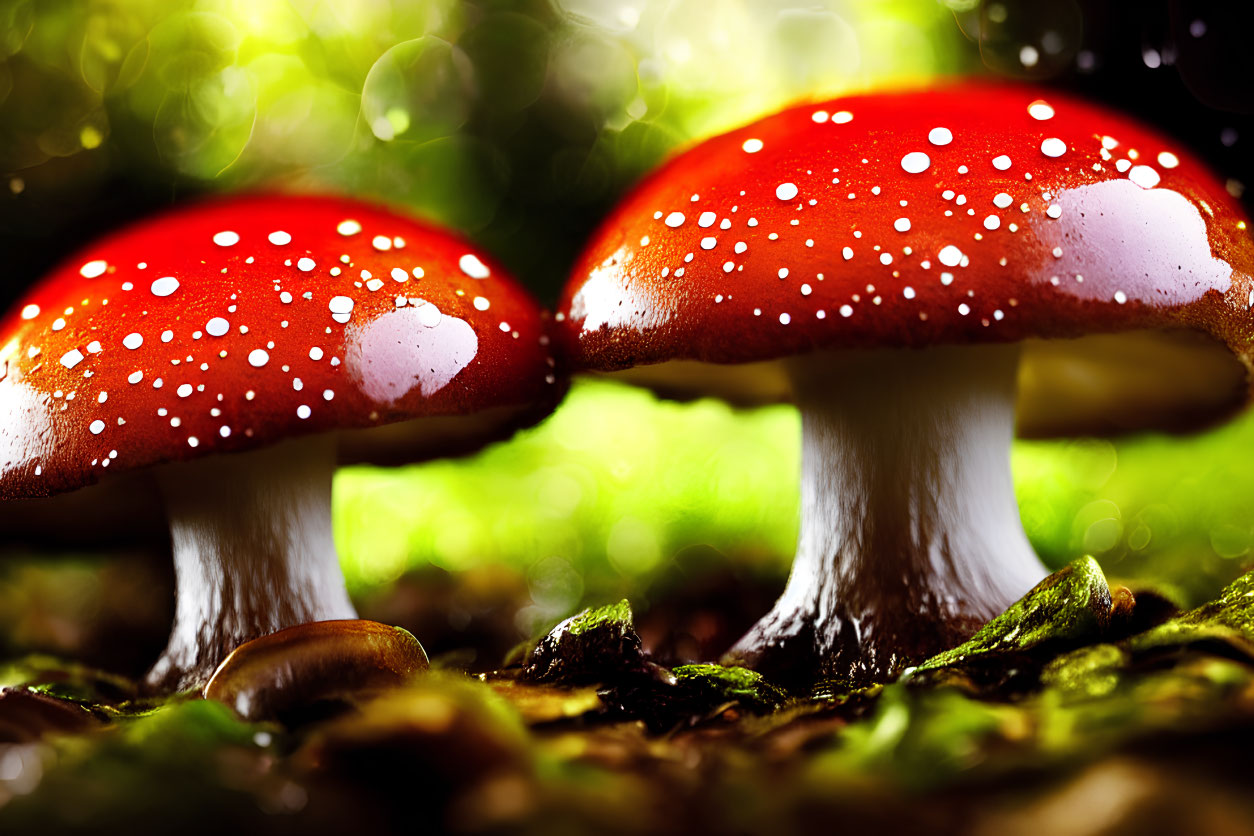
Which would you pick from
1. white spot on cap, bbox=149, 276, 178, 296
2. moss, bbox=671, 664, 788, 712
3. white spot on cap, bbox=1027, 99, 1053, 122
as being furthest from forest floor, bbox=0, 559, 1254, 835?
white spot on cap, bbox=1027, 99, 1053, 122

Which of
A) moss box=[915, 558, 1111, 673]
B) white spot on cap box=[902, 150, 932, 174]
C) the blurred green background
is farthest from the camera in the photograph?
the blurred green background

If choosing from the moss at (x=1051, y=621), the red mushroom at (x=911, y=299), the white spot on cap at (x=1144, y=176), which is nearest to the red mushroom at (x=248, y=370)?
the red mushroom at (x=911, y=299)

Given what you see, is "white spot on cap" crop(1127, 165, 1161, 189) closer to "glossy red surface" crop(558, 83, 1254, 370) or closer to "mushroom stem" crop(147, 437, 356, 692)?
"glossy red surface" crop(558, 83, 1254, 370)

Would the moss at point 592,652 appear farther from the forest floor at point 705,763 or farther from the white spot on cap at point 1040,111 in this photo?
the white spot on cap at point 1040,111

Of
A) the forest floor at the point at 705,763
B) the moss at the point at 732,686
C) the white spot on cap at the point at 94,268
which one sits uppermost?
the white spot on cap at the point at 94,268

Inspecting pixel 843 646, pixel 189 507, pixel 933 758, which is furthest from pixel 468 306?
pixel 933 758

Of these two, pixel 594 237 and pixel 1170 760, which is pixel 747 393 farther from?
pixel 1170 760

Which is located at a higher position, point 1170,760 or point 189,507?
point 189,507
